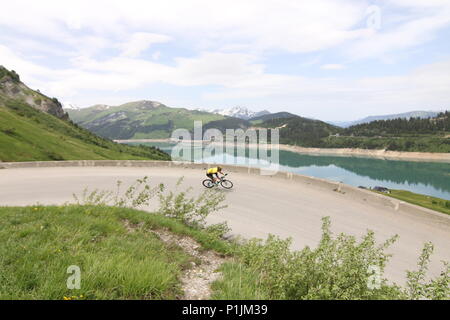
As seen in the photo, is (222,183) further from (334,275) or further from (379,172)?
(379,172)

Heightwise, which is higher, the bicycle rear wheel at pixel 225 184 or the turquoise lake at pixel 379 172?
the bicycle rear wheel at pixel 225 184

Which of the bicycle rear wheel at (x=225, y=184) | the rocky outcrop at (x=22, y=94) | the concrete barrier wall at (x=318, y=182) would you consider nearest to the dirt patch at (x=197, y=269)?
the bicycle rear wheel at (x=225, y=184)

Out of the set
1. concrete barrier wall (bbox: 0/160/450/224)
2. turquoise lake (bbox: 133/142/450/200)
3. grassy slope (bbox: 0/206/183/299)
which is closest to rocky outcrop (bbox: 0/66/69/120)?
turquoise lake (bbox: 133/142/450/200)

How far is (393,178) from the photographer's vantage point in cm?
12262

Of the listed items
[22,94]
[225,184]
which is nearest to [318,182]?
[225,184]

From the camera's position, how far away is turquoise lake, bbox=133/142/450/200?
106 m

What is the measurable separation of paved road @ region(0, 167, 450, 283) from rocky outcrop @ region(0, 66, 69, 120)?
121 meters

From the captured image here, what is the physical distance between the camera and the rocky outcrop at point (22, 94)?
106875 millimetres

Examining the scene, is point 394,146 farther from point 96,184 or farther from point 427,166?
point 96,184

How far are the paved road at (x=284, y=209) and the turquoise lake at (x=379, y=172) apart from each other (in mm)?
72535

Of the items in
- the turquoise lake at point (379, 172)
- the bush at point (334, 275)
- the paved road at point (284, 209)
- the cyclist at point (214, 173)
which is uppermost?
the cyclist at point (214, 173)

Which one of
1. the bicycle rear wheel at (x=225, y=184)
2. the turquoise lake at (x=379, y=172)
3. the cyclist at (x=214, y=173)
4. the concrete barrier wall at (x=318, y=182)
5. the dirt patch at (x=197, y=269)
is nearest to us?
the dirt patch at (x=197, y=269)

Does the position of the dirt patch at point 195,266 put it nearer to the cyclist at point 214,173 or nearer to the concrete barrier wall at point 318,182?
the cyclist at point 214,173

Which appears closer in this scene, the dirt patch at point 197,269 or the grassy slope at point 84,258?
the grassy slope at point 84,258
